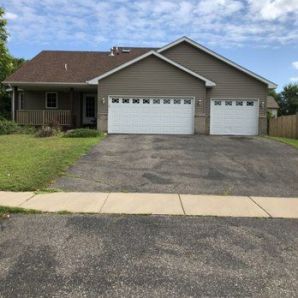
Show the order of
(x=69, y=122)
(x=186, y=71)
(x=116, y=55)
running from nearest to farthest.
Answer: (x=186, y=71) → (x=69, y=122) → (x=116, y=55)

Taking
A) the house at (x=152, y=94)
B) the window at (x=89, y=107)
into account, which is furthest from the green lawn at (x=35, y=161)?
the window at (x=89, y=107)

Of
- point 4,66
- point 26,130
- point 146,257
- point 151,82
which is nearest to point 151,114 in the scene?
point 151,82

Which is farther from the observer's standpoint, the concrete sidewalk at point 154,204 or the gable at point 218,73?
the gable at point 218,73

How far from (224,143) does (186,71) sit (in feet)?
19.4

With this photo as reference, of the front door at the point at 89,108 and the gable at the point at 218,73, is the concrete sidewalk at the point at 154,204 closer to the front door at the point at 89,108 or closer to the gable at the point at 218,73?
the gable at the point at 218,73

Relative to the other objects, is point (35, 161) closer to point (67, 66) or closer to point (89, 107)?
point (89, 107)

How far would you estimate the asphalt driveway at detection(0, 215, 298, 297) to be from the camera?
4.63 metres

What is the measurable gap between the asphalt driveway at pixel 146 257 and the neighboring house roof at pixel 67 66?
18882 millimetres

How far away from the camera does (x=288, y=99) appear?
228 feet

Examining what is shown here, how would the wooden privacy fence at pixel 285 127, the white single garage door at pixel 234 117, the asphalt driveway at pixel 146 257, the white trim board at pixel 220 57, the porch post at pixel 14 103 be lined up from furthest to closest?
1. the porch post at pixel 14 103
2. the white single garage door at pixel 234 117
3. the white trim board at pixel 220 57
4. the wooden privacy fence at pixel 285 127
5. the asphalt driveway at pixel 146 257

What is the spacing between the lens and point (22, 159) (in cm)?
1295

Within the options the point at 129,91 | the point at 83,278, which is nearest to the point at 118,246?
the point at 83,278

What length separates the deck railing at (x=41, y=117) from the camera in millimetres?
25141

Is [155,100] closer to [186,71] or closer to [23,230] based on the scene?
[186,71]
